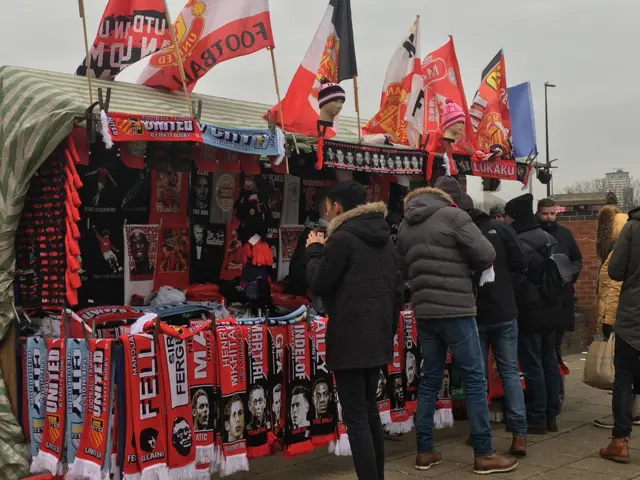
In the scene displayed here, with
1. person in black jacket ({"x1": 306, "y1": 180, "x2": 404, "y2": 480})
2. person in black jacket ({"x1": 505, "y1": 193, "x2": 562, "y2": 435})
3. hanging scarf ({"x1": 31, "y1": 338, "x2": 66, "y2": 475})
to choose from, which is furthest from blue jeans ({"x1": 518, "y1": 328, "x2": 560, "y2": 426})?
hanging scarf ({"x1": 31, "y1": 338, "x2": 66, "y2": 475})

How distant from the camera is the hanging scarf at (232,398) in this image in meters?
4.65

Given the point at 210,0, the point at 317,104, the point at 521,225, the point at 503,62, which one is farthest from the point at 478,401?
the point at 503,62

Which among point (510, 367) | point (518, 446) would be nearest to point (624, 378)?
point (510, 367)

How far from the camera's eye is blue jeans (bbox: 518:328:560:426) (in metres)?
6.00

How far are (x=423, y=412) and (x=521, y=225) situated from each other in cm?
201

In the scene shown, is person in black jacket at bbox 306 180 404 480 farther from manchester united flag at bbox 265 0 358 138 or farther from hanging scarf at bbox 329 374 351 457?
manchester united flag at bbox 265 0 358 138

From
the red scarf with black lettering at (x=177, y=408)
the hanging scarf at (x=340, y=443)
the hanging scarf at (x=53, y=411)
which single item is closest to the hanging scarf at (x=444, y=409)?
the hanging scarf at (x=340, y=443)

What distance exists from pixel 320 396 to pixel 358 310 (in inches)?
54.9

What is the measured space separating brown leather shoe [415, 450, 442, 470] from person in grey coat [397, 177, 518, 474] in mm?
20

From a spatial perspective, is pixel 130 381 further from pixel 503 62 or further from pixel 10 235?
pixel 503 62

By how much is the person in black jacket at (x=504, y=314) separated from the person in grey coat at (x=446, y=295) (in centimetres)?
37

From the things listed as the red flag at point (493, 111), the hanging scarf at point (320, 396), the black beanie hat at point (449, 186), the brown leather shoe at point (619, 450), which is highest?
the red flag at point (493, 111)

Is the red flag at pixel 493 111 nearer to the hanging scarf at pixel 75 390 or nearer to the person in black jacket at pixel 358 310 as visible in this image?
the person in black jacket at pixel 358 310

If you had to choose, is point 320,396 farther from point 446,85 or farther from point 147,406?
point 446,85
